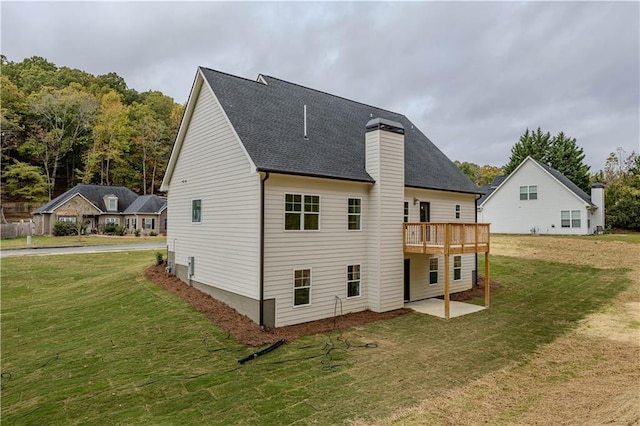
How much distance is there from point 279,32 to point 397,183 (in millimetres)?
15709

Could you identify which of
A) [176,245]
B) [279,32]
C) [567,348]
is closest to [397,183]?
[567,348]

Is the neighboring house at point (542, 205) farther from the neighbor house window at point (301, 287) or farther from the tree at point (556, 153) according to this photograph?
the neighbor house window at point (301, 287)

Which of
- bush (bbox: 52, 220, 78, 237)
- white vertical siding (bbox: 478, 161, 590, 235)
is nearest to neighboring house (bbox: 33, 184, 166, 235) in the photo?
bush (bbox: 52, 220, 78, 237)

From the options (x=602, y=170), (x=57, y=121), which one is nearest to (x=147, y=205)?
(x=57, y=121)

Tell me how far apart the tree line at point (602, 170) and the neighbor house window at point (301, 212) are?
39.6 meters

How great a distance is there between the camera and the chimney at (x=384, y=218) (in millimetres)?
12141

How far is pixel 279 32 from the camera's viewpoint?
2244 cm

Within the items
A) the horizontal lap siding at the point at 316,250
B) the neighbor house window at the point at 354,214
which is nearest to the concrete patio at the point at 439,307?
the horizontal lap siding at the point at 316,250

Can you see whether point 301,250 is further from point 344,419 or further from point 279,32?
point 279,32

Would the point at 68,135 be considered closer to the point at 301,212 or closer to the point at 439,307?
the point at 301,212

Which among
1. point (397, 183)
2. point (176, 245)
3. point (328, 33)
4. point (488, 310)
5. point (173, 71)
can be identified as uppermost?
point (173, 71)

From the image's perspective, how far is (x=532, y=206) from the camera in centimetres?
3173

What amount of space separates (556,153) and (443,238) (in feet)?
164

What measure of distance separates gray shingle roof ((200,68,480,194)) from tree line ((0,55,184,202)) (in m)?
43.3
